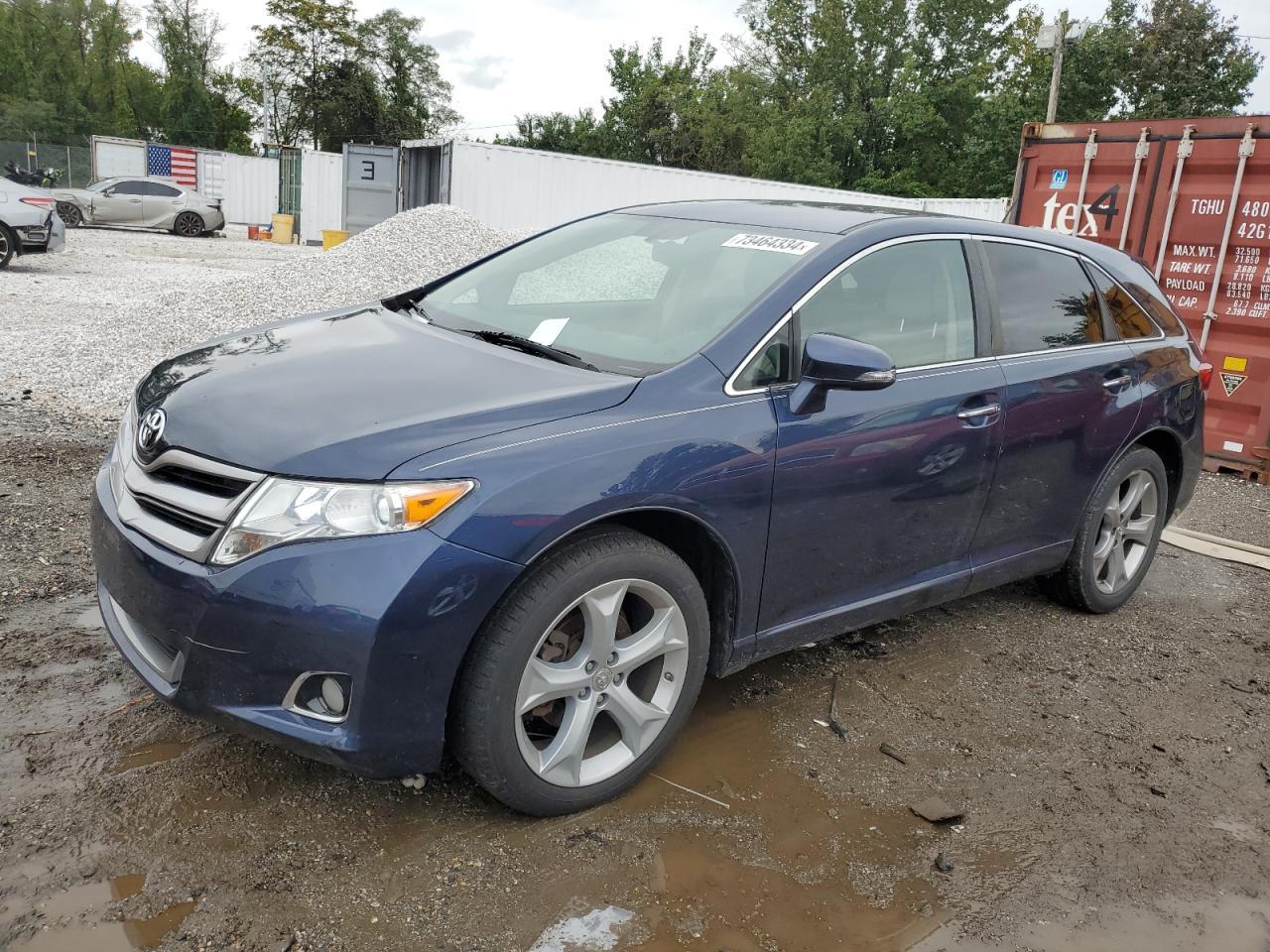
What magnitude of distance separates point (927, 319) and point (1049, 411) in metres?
0.72

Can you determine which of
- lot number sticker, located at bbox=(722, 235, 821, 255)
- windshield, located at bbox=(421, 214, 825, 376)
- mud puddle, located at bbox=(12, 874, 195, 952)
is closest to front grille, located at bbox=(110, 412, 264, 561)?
mud puddle, located at bbox=(12, 874, 195, 952)

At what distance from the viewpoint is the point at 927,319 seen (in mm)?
3762

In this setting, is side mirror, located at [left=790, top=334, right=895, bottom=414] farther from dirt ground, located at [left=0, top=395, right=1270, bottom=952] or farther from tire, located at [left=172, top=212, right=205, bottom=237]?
tire, located at [left=172, top=212, right=205, bottom=237]

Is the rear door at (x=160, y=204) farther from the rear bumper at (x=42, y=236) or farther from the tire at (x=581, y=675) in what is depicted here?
the tire at (x=581, y=675)

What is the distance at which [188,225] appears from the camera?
89.6 feet

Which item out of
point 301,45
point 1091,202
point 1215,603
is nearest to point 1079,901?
point 1215,603

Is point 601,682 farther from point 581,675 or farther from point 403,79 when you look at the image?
point 403,79

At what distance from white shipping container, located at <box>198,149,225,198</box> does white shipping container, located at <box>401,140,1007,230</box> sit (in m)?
18.5

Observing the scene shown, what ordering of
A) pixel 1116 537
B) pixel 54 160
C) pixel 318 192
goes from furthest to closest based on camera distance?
pixel 54 160 < pixel 318 192 < pixel 1116 537

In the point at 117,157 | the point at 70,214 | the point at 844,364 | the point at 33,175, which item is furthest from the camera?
the point at 117,157

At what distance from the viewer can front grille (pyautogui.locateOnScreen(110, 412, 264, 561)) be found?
255 cm

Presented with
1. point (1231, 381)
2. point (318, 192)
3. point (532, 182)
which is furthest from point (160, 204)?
point (1231, 381)

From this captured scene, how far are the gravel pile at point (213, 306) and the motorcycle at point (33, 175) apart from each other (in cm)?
2454

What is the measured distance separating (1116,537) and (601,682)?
9.91 ft
